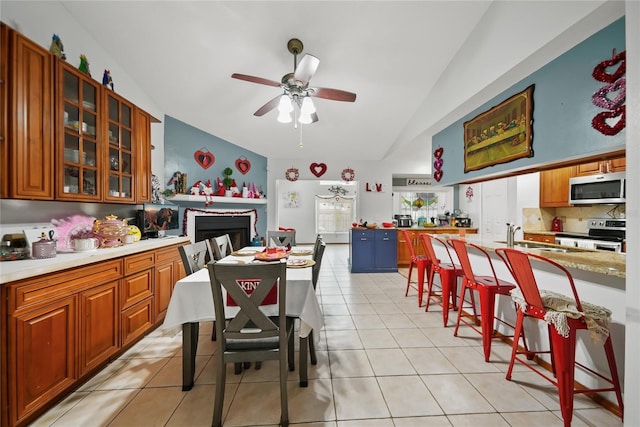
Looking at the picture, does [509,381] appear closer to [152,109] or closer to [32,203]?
[32,203]

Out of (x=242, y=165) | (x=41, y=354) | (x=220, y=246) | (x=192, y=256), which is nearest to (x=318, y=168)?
(x=242, y=165)

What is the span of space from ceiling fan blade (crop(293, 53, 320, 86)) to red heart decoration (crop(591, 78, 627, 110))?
6.54 feet

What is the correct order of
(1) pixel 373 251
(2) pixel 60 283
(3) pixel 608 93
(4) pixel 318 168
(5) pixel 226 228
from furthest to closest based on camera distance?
(4) pixel 318 168
(1) pixel 373 251
(5) pixel 226 228
(3) pixel 608 93
(2) pixel 60 283

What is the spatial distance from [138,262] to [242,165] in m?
3.11

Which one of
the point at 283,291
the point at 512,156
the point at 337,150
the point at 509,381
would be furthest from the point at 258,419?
the point at 337,150

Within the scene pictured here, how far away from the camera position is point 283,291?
1396 mm

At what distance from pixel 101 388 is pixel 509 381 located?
286 centimetres

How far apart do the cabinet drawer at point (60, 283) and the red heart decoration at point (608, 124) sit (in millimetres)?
3630

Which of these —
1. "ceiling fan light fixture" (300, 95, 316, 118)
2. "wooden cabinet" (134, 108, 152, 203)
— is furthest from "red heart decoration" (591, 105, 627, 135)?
"wooden cabinet" (134, 108, 152, 203)

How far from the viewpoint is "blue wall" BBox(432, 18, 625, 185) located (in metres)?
1.72

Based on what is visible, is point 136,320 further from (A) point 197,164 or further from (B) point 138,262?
(A) point 197,164

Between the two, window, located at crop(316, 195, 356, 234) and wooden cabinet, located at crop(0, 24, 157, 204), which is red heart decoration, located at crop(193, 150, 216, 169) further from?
window, located at crop(316, 195, 356, 234)

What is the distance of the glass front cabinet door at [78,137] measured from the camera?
72.6 inches

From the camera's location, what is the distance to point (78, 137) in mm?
2010
